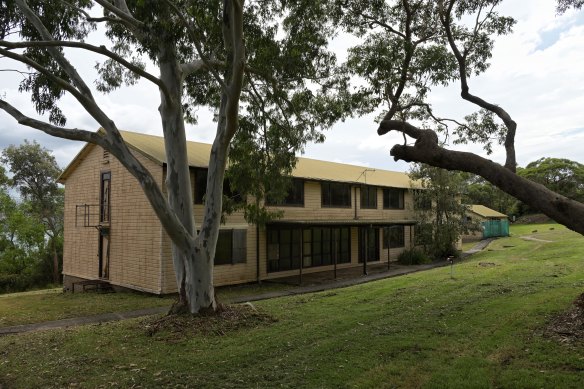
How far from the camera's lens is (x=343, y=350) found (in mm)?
7770

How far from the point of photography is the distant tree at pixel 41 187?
1373 inches

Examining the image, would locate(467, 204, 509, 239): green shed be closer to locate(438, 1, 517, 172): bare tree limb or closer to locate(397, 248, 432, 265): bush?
locate(397, 248, 432, 265): bush

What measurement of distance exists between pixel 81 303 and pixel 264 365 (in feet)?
40.3

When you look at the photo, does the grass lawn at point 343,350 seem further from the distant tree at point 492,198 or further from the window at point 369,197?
the distant tree at point 492,198

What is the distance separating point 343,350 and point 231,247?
490 inches

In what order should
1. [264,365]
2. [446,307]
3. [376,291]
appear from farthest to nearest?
[376,291]
[446,307]
[264,365]

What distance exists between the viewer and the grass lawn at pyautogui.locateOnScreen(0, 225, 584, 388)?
252 inches

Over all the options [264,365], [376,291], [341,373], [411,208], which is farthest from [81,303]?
[411,208]

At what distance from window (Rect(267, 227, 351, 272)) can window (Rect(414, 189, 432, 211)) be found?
5703mm

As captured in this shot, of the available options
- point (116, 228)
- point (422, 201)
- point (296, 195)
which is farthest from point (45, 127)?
point (422, 201)

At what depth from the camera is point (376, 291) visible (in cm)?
1452

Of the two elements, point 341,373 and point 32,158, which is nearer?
point 341,373

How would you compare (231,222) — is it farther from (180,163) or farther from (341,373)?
(341,373)

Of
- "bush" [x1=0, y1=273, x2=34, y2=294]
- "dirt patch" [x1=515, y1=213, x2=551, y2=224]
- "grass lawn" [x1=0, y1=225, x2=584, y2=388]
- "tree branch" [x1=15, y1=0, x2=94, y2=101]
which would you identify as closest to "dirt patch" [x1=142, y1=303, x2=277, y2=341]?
"grass lawn" [x1=0, y1=225, x2=584, y2=388]
